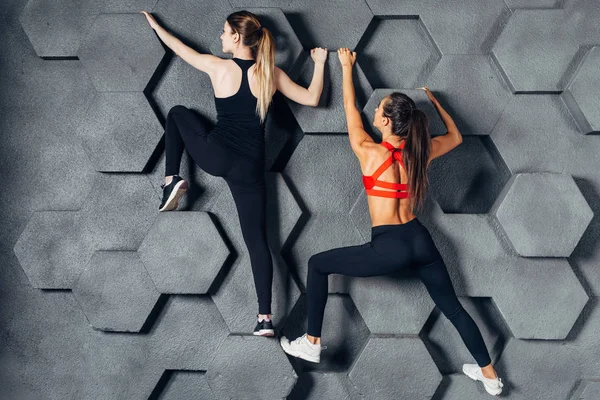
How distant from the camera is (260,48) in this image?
1318mm

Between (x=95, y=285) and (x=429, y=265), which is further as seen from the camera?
(x=95, y=285)

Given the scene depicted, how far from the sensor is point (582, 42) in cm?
137

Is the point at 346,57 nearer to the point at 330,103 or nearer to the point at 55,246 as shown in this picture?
→ the point at 330,103

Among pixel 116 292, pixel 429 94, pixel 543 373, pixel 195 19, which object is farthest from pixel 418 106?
pixel 116 292

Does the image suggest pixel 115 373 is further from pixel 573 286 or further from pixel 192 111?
pixel 573 286

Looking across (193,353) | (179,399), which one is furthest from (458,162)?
(179,399)

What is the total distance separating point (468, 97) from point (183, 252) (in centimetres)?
82

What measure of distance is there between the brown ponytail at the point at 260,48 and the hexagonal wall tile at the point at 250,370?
22.8 inches

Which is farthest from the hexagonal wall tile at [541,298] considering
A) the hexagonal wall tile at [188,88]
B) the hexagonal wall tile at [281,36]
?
the hexagonal wall tile at [188,88]

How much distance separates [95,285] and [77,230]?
0.51 ft

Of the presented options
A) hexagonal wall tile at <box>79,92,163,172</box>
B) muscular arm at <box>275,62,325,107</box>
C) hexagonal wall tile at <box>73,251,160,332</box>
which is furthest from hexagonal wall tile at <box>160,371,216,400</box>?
muscular arm at <box>275,62,325,107</box>

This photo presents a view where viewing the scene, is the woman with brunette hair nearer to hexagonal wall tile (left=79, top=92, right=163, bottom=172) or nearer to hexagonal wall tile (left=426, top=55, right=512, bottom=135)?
hexagonal wall tile (left=426, top=55, right=512, bottom=135)

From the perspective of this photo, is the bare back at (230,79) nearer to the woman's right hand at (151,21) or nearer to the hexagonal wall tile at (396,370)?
the woman's right hand at (151,21)

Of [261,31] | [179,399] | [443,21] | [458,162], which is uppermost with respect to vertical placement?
[443,21]
